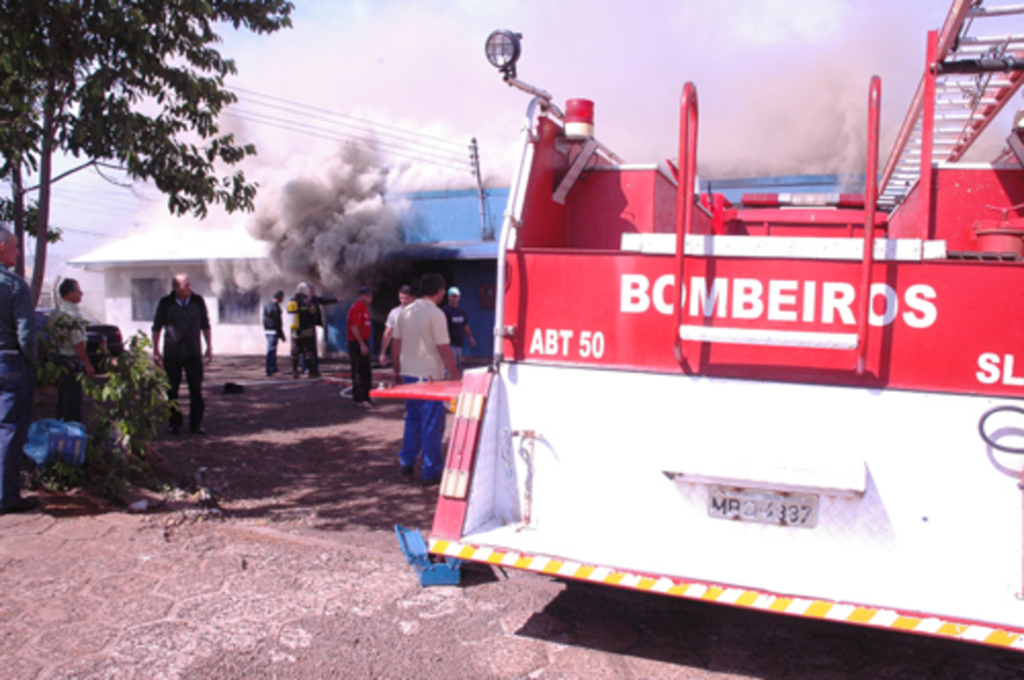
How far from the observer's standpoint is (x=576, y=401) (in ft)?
11.9

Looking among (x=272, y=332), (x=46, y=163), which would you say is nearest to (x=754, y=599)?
(x=46, y=163)

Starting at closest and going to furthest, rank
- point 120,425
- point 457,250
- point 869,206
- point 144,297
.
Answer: point 869,206
point 120,425
point 457,250
point 144,297

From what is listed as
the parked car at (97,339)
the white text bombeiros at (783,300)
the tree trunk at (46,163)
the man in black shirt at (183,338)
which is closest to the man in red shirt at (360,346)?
the man in black shirt at (183,338)

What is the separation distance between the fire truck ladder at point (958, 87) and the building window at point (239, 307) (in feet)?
60.9

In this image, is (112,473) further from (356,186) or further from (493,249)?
(356,186)

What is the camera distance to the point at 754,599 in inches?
121

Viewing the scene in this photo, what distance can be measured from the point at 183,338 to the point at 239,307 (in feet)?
47.3

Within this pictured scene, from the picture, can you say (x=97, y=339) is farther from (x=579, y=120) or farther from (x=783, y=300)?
(x=783, y=300)

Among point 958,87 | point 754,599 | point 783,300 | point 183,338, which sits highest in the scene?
point 958,87

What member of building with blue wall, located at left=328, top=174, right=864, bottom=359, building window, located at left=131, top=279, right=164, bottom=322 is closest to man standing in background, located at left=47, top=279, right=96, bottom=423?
building with blue wall, located at left=328, top=174, right=864, bottom=359

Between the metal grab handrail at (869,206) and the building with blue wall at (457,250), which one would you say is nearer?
the metal grab handrail at (869,206)

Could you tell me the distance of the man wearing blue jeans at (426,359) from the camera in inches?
252

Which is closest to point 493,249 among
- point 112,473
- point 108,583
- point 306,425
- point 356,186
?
point 356,186

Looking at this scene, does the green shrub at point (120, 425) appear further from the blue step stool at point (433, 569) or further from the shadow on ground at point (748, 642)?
the shadow on ground at point (748, 642)
